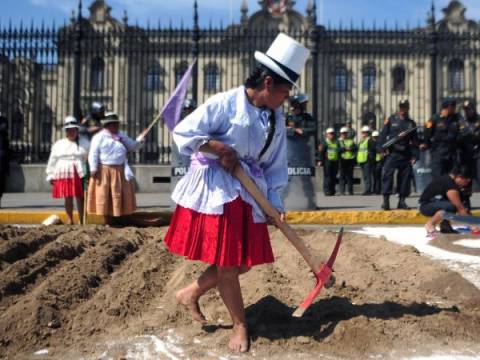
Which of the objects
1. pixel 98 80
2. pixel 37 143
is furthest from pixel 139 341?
pixel 98 80

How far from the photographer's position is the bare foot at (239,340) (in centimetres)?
299

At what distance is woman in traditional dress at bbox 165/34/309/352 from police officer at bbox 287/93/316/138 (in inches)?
232

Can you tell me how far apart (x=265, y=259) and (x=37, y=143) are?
550 inches

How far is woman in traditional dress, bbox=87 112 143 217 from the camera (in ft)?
24.9

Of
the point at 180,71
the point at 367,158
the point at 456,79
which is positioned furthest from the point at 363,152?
the point at 456,79

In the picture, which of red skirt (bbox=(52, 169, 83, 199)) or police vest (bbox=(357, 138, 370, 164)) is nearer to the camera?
red skirt (bbox=(52, 169, 83, 199))

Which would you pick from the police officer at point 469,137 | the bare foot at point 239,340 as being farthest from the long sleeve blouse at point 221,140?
the police officer at point 469,137

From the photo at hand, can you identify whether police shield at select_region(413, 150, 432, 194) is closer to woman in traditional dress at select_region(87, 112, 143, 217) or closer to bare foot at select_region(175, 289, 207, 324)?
woman in traditional dress at select_region(87, 112, 143, 217)

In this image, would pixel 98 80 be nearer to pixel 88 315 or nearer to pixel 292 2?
pixel 292 2

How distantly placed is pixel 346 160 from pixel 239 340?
11.8m

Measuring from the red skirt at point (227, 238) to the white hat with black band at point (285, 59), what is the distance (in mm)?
749

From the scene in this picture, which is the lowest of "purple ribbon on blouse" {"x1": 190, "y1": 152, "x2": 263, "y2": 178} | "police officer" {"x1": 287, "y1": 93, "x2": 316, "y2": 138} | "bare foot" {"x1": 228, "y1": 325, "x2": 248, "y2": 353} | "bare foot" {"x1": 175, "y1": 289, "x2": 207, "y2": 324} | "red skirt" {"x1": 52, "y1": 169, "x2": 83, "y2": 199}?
"bare foot" {"x1": 228, "y1": 325, "x2": 248, "y2": 353}

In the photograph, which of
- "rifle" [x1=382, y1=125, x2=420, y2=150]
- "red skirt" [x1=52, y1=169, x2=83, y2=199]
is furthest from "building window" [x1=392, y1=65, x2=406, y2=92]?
"red skirt" [x1=52, y1=169, x2=83, y2=199]

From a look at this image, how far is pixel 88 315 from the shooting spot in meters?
3.56
